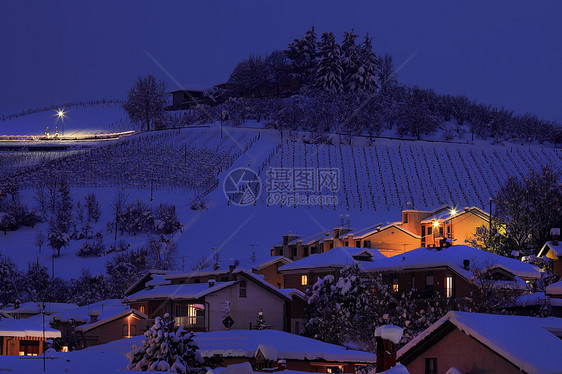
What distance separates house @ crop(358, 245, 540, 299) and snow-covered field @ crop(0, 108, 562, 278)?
89.8 ft

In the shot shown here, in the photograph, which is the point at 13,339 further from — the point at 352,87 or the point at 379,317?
the point at 352,87

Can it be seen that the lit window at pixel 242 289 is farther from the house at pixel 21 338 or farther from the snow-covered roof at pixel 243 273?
the house at pixel 21 338

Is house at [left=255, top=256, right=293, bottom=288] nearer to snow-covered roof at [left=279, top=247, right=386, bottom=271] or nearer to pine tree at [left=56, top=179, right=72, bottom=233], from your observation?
snow-covered roof at [left=279, top=247, right=386, bottom=271]

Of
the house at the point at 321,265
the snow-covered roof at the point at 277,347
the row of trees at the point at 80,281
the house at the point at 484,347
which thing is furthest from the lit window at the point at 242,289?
the house at the point at 484,347

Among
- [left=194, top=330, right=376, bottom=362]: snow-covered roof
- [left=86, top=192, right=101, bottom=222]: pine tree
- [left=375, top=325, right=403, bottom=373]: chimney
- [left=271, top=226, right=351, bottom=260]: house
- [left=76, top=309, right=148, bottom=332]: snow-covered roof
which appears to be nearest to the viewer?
[left=375, top=325, right=403, bottom=373]: chimney

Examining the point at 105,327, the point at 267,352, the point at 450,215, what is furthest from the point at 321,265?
the point at 267,352

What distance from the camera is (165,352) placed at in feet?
72.0

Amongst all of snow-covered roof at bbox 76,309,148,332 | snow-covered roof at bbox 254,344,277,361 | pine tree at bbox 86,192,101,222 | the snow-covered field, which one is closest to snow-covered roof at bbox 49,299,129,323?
snow-covered roof at bbox 76,309,148,332

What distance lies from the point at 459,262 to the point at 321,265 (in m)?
10.3

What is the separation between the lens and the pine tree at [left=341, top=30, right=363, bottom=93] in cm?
15675

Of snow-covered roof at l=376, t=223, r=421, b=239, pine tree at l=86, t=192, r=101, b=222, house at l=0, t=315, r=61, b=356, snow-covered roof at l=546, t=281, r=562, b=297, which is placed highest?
pine tree at l=86, t=192, r=101, b=222

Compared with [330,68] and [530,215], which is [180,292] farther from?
[330,68]

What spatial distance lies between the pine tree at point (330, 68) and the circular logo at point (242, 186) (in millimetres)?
52612

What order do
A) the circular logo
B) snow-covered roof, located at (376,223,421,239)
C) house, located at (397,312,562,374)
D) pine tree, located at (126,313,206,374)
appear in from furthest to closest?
the circular logo, snow-covered roof, located at (376,223,421,239), pine tree, located at (126,313,206,374), house, located at (397,312,562,374)
